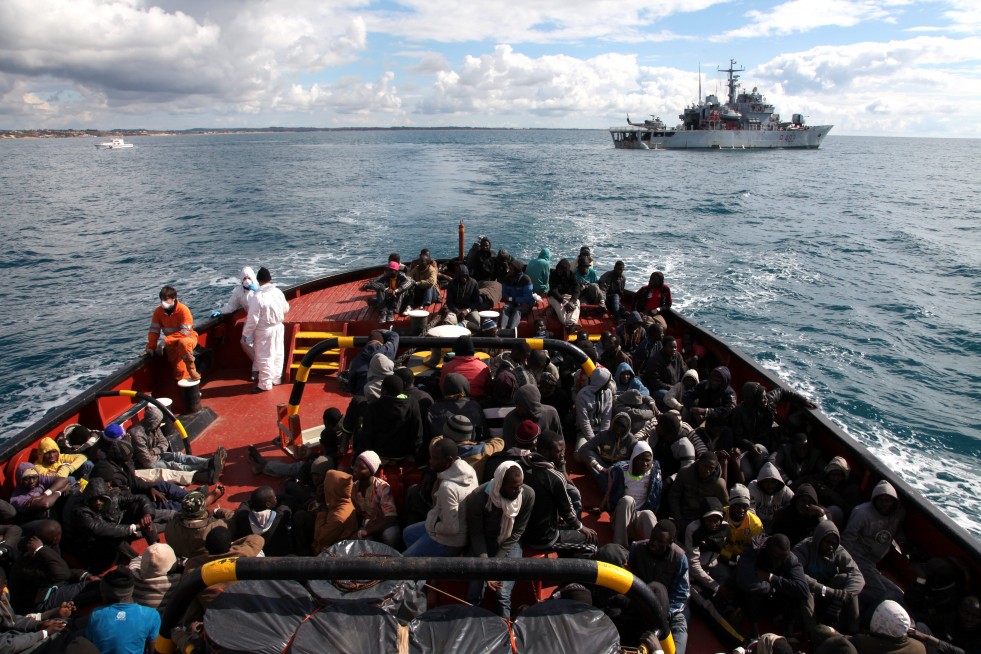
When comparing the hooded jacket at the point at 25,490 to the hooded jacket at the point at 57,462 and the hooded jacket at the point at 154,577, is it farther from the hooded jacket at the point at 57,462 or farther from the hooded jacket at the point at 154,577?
the hooded jacket at the point at 154,577

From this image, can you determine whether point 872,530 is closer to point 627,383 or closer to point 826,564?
point 826,564

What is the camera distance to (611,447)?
21.2ft

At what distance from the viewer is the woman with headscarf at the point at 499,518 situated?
4.20 m

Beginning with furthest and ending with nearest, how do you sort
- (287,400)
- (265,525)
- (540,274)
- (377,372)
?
(540,274) < (287,400) < (377,372) < (265,525)

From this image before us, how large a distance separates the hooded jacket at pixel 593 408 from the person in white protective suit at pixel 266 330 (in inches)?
193

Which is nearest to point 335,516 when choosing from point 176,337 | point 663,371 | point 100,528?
point 100,528

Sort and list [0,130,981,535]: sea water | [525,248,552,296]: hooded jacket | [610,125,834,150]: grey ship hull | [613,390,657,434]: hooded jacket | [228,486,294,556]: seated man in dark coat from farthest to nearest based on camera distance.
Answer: [610,125,834,150]: grey ship hull, [0,130,981,535]: sea water, [525,248,552,296]: hooded jacket, [613,390,657,434]: hooded jacket, [228,486,294,556]: seated man in dark coat

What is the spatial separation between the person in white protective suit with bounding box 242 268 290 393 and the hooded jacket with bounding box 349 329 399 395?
259 centimetres

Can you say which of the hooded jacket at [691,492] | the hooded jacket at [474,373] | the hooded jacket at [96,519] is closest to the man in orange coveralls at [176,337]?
the hooded jacket at [96,519]

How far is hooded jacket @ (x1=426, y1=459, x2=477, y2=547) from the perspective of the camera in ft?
14.4

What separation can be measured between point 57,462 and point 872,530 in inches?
309

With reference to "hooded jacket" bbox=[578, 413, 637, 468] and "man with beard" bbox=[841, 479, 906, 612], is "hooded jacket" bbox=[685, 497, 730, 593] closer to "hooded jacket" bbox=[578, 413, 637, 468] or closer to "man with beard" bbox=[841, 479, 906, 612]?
"hooded jacket" bbox=[578, 413, 637, 468]

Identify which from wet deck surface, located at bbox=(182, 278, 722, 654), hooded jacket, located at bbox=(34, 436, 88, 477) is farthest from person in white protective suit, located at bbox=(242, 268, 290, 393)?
hooded jacket, located at bbox=(34, 436, 88, 477)

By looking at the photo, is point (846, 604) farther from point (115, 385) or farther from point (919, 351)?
point (919, 351)
